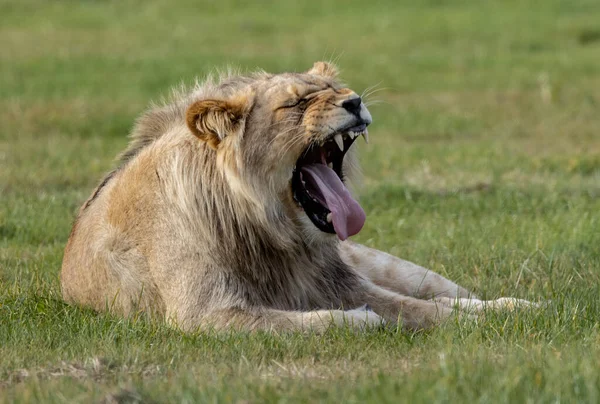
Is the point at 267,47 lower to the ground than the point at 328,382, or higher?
higher

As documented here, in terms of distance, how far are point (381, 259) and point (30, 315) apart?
2226mm

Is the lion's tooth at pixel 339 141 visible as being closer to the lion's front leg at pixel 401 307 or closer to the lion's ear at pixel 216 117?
the lion's ear at pixel 216 117

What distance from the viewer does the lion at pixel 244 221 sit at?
5.43 meters

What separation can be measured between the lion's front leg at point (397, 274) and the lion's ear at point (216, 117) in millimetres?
1450

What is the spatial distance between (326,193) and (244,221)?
430 mm

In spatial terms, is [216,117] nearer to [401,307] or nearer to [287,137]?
[287,137]

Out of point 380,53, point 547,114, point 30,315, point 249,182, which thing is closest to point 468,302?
point 249,182

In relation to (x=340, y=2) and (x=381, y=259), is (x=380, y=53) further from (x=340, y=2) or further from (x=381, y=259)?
(x=381, y=259)

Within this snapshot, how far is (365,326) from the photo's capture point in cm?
532

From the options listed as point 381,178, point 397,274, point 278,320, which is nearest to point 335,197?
point 278,320

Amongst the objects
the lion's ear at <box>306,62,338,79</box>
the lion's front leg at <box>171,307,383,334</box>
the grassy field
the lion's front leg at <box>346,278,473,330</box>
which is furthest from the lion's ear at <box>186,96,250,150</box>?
the lion's front leg at <box>346,278,473,330</box>

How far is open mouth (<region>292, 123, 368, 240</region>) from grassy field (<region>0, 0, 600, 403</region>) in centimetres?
65

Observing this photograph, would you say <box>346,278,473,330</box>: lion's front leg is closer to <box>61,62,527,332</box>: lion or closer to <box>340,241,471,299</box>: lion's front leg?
<box>61,62,527,332</box>: lion

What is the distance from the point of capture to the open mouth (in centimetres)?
555
